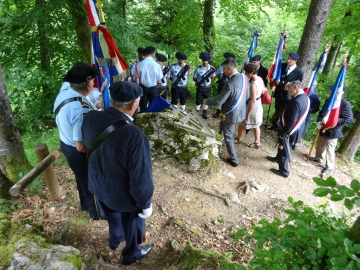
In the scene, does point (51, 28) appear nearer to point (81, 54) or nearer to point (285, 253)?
point (81, 54)

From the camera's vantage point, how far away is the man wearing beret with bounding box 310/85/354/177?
554 cm

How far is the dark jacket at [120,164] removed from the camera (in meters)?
2.29

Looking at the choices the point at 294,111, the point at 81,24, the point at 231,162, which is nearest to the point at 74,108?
the point at 231,162

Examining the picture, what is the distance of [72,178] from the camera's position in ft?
15.3

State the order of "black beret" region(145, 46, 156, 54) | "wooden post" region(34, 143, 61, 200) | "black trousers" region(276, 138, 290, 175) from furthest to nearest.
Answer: "black beret" region(145, 46, 156, 54)
"black trousers" region(276, 138, 290, 175)
"wooden post" region(34, 143, 61, 200)

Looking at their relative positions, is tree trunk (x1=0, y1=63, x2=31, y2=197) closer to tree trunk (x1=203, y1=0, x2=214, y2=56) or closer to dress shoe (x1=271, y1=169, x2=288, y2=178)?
dress shoe (x1=271, y1=169, x2=288, y2=178)

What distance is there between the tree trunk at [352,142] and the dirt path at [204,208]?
4.54ft

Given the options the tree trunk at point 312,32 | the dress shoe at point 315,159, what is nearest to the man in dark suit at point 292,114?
the dress shoe at point 315,159

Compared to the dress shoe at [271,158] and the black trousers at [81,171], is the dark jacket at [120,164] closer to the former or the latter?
the black trousers at [81,171]

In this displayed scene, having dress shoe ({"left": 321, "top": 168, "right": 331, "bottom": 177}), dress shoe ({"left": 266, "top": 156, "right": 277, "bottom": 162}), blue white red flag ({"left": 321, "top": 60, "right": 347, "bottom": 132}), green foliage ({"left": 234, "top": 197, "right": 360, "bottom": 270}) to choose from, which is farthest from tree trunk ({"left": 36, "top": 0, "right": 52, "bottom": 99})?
dress shoe ({"left": 321, "top": 168, "right": 331, "bottom": 177})

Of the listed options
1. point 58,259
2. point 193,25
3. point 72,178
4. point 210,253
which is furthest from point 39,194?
point 193,25

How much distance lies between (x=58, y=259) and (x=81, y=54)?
6.39 m

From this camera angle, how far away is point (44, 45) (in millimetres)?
6684

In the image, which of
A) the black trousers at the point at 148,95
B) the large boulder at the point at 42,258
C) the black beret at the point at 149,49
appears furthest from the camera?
the black trousers at the point at 148,95
